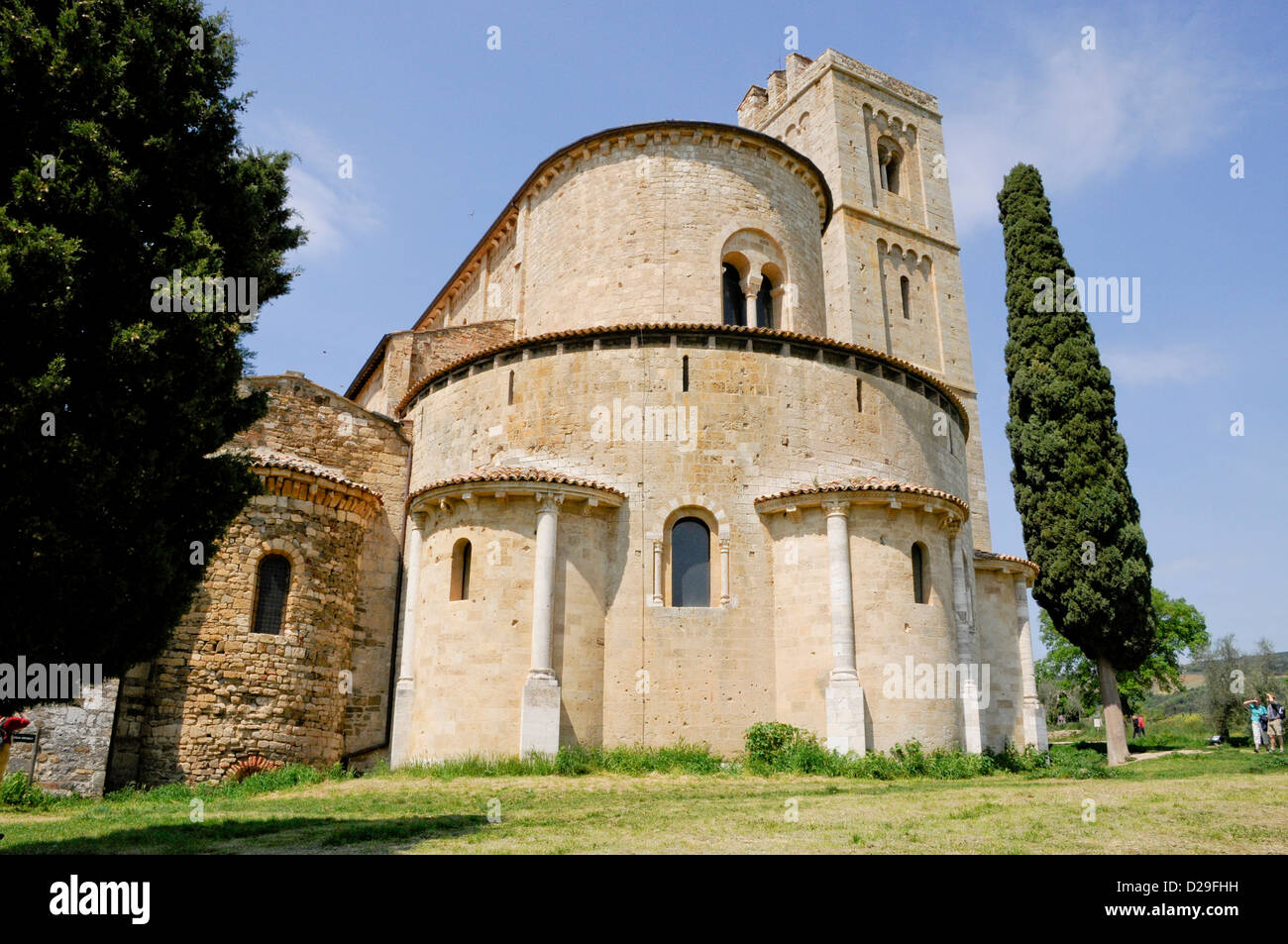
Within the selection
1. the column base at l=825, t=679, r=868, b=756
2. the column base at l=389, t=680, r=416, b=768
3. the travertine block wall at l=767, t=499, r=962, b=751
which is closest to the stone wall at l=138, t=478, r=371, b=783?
the column base at l=389, t=680, r=416, b=768

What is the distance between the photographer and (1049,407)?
89.6 ft

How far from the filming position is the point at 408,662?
16.4 meters

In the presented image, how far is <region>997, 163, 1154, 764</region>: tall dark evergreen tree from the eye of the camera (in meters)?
25.6

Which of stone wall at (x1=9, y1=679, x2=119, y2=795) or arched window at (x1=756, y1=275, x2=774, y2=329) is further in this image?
arched window at (x1=756, y1=275, x2=774, y2=329)

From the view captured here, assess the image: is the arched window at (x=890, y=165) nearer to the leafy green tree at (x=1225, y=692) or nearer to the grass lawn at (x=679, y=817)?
the leafy green tree at (x=1225, y=692)

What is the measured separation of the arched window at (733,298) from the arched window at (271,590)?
37.8 ft

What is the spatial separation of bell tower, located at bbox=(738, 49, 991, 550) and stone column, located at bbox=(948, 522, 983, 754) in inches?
572

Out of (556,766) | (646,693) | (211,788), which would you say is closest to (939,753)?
(646,693)

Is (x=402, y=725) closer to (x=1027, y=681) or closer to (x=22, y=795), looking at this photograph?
(x=22, y=795)

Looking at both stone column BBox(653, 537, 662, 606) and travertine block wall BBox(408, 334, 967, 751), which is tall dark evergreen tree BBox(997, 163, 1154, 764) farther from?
stone column BBox(653, 537, 662, 606)

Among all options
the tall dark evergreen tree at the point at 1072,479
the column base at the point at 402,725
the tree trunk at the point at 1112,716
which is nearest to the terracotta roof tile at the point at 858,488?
the column base at the point at 402,725
